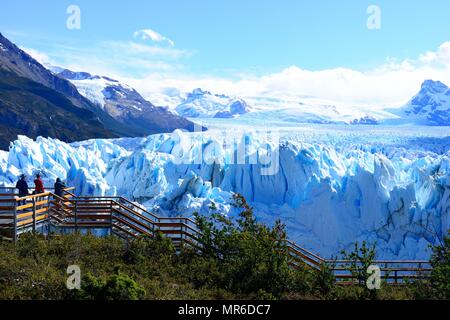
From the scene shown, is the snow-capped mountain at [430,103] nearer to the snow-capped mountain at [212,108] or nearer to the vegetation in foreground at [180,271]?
the snow-capped mountain at [212,108]

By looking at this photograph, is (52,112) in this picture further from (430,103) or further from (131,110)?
(430,103)

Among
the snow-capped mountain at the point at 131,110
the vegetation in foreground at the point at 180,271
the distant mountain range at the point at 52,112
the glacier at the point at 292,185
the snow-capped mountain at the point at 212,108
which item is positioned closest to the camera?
the vegetation in foreground at the point at 180,271

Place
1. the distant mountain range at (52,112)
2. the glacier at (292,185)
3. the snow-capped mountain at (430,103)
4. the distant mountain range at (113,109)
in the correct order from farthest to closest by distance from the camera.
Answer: the snow-capped mountain at (430,103)
the distant mountain range at (113,109)
the distant mountain range at (52,112)
the glacier at (292,185)

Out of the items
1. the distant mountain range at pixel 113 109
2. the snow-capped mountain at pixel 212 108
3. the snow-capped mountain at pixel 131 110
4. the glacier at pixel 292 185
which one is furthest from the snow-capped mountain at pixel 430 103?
the glacier at pixel 292 185

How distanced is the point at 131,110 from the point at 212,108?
34954mm

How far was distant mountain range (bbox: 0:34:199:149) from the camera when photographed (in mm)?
88188

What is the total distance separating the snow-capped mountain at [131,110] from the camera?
14462 cm

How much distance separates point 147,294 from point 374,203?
1487 cm

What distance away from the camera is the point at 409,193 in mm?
20938

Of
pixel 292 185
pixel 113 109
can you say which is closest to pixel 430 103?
pixel 113 109

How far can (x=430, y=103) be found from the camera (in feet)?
475

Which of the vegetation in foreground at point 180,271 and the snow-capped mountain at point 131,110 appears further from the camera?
the snow-capped mountain at point 131,110
